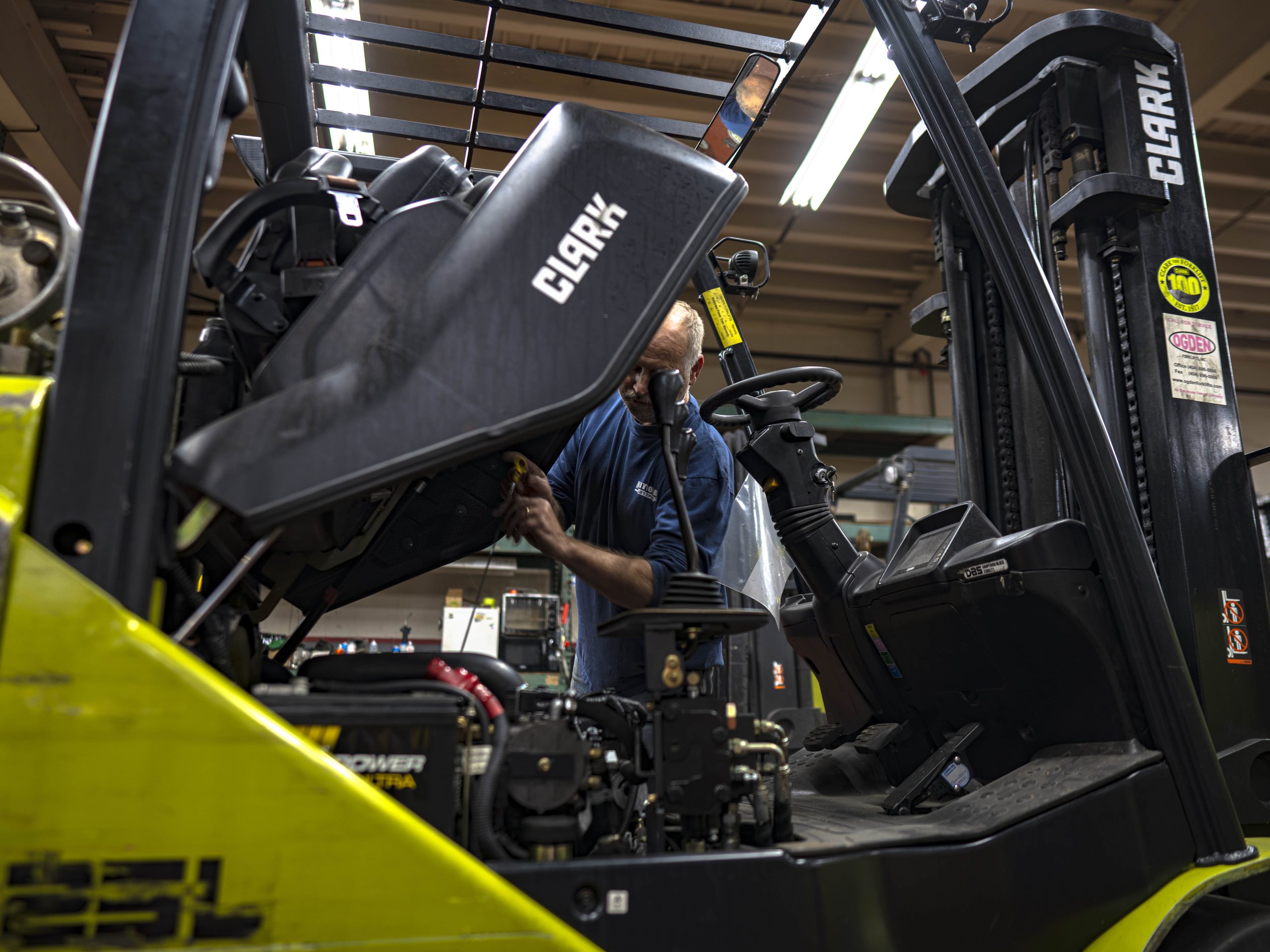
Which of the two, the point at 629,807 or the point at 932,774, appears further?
the point at 932,774

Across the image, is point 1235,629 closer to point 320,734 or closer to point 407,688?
point 407,688

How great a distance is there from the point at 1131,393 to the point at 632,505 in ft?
4.52

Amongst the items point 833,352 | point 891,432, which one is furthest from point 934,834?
point 833,352

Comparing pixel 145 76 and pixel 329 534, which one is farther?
pixel 329 534

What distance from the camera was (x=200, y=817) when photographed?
1.13m

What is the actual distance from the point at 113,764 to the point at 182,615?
308 millimetres

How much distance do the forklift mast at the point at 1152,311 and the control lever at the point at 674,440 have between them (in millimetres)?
1101

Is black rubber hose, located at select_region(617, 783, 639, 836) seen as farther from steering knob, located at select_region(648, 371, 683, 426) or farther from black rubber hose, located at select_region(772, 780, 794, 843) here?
steering knob, located at select_region(648, 371, 683, 426)

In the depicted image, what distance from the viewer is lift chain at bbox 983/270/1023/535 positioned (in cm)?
291

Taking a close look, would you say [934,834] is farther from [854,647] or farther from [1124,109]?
[1124,109]

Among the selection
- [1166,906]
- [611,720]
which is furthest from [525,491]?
[1166,906]

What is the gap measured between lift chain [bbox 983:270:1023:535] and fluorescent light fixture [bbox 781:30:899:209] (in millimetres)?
1979

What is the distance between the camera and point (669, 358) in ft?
8.16

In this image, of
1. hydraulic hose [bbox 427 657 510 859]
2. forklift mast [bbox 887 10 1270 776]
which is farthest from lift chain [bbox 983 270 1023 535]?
hydraulic hose [bbox 427 657 510 859]
